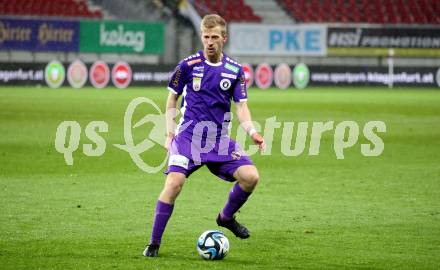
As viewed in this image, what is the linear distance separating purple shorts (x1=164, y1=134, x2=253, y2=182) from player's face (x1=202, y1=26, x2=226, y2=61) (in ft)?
2.67

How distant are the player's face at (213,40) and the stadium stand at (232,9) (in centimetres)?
3770

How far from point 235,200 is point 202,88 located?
3.70 feet

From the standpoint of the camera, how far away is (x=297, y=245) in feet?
29.1

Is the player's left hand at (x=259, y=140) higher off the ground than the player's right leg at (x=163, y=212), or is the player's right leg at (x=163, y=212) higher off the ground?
the player's left hand at (x=259, y=140)

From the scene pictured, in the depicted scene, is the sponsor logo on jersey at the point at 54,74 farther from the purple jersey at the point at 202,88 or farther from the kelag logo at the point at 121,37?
the purple jersey at the point at 202,88

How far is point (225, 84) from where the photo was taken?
27.9ft

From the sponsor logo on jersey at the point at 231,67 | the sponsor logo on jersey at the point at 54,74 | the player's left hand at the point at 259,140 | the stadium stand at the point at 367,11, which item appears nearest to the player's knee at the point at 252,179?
the player's left hand at the point at 259,140

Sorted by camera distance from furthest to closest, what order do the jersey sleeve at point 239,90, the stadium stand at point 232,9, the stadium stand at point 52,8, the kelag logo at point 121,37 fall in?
the stadium stand at point 232,9 < the stadium stand at point 52,8 < the kelag logo at point 121,37 < the jersey sleeve at point 239,90

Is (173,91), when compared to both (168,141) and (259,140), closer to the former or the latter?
(168,141)

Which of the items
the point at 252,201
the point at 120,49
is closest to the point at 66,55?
the point at 120,49

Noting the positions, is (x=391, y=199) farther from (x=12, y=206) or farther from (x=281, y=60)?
(x=281, y=60)

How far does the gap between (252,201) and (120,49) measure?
30.4 m

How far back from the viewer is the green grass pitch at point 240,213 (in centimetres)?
821

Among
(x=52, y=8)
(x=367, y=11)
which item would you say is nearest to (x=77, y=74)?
(x=52, y=8)
